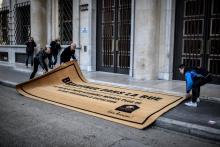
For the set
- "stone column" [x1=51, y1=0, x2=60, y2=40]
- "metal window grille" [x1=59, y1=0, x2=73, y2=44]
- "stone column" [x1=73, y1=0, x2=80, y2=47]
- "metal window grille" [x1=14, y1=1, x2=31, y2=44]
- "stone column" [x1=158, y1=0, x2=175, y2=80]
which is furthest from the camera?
"metal window grille" [x1=14, y1=1, x2=31, y2=44]

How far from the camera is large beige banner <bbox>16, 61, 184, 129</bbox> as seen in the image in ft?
20.9

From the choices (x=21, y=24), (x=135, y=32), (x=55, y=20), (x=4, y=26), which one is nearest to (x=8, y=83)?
(x=135, y=32)

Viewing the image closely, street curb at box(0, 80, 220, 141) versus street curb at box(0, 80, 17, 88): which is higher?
street curb at box(0, 80, 17, 88)

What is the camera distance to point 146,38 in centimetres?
1098

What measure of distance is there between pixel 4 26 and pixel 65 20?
7.96m

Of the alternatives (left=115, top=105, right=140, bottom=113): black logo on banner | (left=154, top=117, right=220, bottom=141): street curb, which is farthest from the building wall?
(left=154, top=117, right=220, bottom=141): street curb

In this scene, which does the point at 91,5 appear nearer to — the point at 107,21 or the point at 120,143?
the point at 107,21

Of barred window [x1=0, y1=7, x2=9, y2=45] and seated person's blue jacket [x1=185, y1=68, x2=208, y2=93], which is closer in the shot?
seated person's blue jacket [x1=185, y1=68, x2=208, y2=93]

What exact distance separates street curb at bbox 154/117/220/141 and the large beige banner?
0.79 ft

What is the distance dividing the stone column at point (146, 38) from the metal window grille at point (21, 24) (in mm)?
10276

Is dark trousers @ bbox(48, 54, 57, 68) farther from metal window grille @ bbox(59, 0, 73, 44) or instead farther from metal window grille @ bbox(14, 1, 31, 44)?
metal window grille @ bbox(14, 1, 31, 44)

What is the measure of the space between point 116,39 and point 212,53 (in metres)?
4.73

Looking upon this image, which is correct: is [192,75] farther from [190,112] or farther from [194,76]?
[190,112]

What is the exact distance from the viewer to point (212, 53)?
1002 cm
